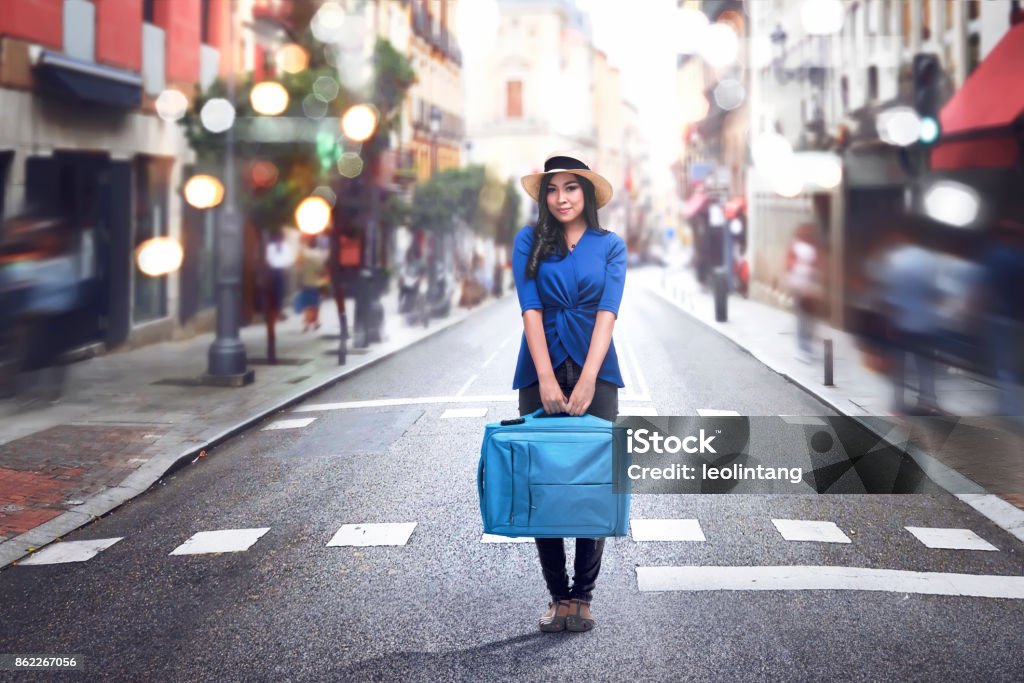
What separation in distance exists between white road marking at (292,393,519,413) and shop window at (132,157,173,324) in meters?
8.14

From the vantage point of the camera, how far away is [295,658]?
15.7ft

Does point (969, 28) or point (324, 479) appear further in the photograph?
point (969, 28)

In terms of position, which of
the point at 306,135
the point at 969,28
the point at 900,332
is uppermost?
the point at 969,28

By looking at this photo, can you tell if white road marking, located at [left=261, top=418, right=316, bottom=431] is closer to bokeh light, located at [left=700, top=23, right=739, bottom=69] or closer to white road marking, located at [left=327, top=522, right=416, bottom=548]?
white road marking, located at [left=327, top=522, right=416, bottom=548]

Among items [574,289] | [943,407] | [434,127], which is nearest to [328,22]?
[434,127]

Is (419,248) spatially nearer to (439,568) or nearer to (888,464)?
(888,464)

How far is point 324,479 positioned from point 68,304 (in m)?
8.99

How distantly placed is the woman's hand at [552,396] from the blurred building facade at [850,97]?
934 centimetres

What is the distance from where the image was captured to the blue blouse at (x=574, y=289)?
16.4 ft

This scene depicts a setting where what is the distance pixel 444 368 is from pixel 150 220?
787 cm

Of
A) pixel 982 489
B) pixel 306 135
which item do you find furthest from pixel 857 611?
pixel 306 135

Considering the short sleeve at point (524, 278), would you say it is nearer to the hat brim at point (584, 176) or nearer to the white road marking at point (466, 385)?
the hat brim at point (584, 176)

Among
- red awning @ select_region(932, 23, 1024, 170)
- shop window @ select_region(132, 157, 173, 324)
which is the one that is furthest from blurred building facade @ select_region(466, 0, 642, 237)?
red awning @ select_region(932, 23, 1024, 170)

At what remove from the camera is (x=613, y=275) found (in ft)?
16.4
